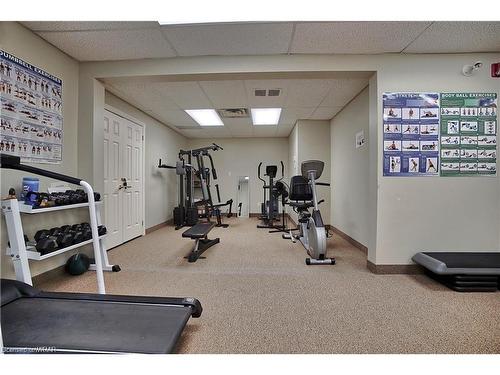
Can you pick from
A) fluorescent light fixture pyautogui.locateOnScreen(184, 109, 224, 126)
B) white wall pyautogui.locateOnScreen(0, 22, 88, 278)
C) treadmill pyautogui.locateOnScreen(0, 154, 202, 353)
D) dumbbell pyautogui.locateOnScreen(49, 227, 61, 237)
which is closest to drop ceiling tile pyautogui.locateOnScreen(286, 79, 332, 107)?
fluorescent light fixture pyautogui.locateOnScreen(184, 109, 224, 126)

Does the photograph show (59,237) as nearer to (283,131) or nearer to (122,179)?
(122,179)

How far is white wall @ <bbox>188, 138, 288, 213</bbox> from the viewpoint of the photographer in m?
7.23

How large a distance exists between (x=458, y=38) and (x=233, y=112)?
11.1ft

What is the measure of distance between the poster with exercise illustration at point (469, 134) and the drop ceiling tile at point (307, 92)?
1418 mm

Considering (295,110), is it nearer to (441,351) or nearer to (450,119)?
(450,119)

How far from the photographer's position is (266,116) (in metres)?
5.12

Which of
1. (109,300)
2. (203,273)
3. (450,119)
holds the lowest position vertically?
(203,273)

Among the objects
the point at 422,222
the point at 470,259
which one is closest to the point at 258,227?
the point at 422,222

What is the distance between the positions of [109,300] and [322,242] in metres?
2.31

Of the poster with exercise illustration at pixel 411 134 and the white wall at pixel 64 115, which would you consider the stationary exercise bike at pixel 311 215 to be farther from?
the white wall at pixel 64 115

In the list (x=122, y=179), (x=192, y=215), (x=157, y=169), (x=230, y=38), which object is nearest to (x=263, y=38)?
(x=230, y=38)

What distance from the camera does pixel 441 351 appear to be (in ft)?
4.71

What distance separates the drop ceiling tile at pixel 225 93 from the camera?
3.34 meters

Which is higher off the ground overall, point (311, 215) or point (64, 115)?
point (64, 115)
